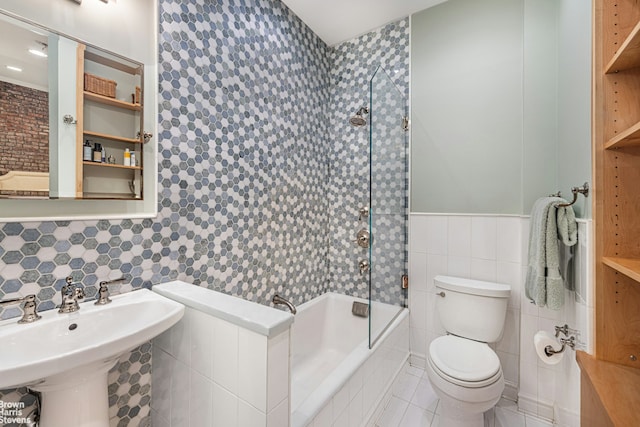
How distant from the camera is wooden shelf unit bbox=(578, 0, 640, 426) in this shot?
38.8 inches

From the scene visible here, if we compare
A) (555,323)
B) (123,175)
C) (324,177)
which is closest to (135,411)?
(123,175)

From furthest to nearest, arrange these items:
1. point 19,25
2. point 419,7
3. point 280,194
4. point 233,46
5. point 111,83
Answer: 1. point 419,7
2. point 280,194
3. point 233,46
4. point 111,83
5. point 19,25

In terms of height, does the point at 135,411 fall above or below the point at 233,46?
below

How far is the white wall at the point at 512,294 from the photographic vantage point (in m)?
1.41

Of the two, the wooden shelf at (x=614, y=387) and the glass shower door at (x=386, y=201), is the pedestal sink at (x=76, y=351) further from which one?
the wooden shelf at (x=614, y=387)

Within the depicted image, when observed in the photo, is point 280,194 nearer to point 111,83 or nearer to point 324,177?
point 324,177

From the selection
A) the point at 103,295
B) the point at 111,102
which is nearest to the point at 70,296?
the point at 103,295

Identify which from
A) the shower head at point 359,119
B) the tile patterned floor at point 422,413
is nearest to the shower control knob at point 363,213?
the shower head at point 359,119

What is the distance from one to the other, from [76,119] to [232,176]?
70 centimetres

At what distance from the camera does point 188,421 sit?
105 centimetres

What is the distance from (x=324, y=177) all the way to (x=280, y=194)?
0.62 meters

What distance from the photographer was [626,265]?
90 cm

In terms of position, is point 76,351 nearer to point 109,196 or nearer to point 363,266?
point 109,196

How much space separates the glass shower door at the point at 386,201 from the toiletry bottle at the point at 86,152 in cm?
137
